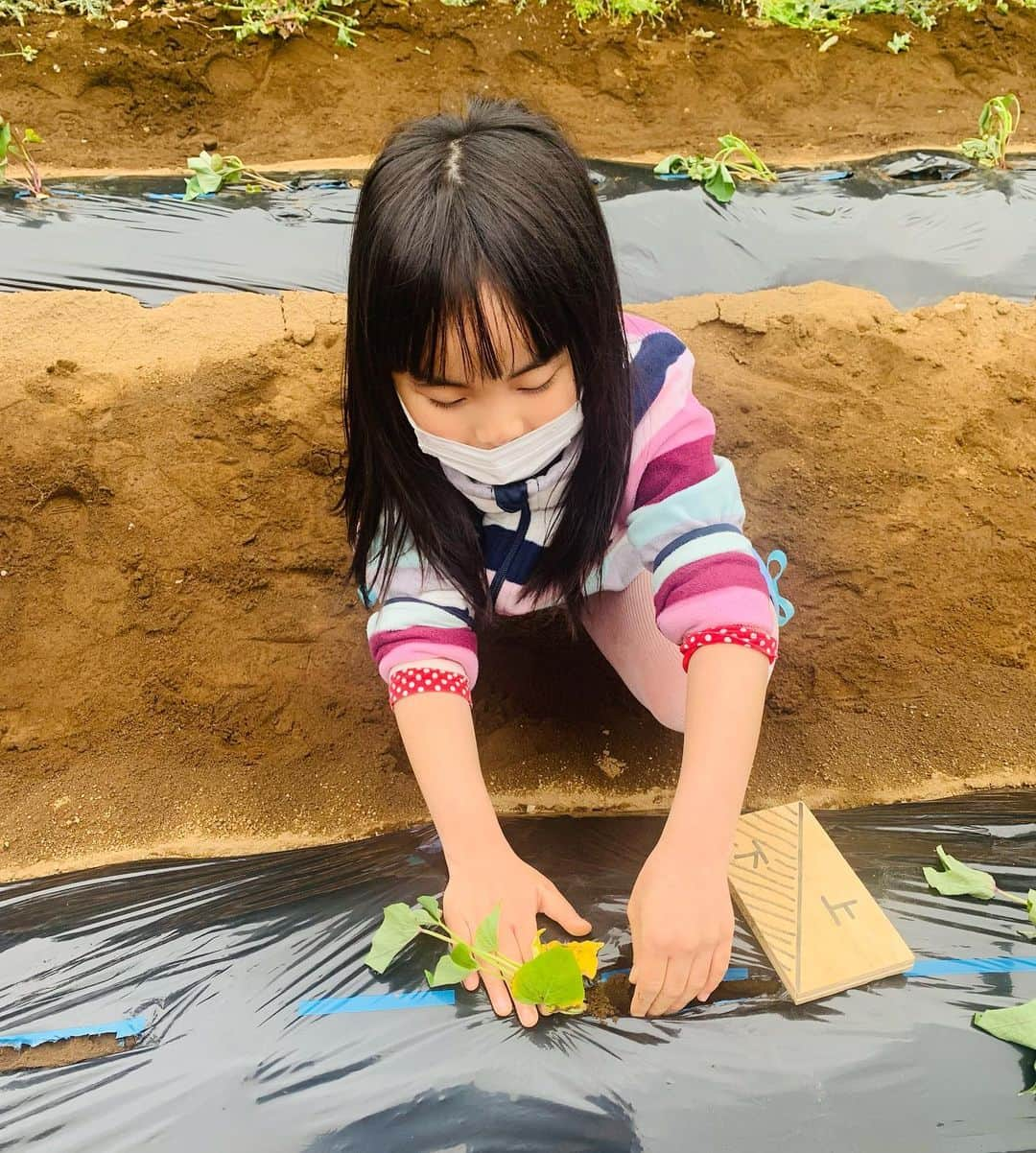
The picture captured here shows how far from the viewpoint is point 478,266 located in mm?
833

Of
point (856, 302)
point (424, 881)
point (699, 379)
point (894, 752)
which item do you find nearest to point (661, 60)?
point (856, 302)

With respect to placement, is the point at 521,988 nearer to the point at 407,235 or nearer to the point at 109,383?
the point at 407,235

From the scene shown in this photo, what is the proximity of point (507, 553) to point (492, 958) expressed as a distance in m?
0.56

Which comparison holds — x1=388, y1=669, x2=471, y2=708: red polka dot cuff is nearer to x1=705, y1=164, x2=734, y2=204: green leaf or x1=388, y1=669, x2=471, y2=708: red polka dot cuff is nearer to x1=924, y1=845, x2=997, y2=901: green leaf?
x1=924, y1=845, x2=997, y2=901: green leaf

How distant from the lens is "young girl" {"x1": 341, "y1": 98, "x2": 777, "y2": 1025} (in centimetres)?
85

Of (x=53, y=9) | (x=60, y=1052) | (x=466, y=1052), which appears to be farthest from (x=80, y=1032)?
(x=53, y=9)

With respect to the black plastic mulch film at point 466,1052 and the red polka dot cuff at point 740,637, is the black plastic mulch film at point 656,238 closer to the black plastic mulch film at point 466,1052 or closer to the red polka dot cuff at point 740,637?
the red polka dot cuff at point 740,637

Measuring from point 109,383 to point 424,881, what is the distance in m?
1.30

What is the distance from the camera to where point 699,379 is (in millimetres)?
1899

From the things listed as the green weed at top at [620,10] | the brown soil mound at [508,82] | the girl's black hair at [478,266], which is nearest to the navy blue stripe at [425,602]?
the girl's black hair at [478,266]

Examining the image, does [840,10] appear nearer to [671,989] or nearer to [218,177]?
[218,177]

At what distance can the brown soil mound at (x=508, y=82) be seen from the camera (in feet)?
10.9

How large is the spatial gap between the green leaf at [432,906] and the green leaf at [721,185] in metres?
2.15

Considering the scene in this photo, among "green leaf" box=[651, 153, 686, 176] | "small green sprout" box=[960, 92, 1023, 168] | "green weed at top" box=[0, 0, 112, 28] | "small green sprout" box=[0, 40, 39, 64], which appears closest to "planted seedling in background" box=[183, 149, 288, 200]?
"green leaf" box=[651, 153, 686, 176]
